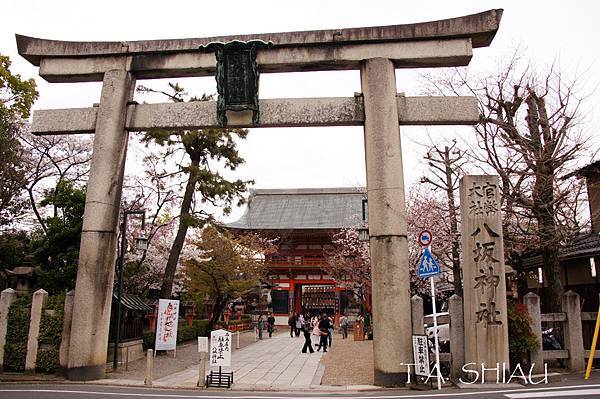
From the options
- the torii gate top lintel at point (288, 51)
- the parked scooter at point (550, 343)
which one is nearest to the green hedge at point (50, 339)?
the torii gate top lintel at point (288, 51)

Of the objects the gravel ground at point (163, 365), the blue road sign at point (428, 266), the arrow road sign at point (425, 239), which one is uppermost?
the arrow road sign at point (425, 239)

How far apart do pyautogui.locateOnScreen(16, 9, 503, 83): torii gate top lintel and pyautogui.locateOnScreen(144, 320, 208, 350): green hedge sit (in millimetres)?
10881

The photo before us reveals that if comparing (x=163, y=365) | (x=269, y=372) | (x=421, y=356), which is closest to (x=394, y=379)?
(x=421, y=356)

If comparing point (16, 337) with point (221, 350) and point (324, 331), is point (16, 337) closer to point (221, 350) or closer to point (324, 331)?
point (221, 350)

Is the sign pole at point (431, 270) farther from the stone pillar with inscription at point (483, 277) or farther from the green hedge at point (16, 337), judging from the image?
the green hedge at point (16, 337)

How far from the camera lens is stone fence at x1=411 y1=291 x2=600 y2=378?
30.6 ft

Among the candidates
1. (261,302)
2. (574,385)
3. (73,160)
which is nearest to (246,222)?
(261,302)

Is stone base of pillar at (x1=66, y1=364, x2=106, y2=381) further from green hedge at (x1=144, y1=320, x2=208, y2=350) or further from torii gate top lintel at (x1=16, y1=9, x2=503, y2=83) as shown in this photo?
green hedge at (x1=144, y1=320, x2=208, y2=350)

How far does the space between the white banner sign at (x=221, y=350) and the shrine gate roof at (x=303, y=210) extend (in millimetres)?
24366

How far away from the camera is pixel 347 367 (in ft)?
43.1

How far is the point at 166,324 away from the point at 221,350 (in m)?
6.13

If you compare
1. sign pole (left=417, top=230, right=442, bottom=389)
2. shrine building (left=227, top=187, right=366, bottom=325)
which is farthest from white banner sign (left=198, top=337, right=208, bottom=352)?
shrine building (left=227, top=187, right=366, bottom=325)

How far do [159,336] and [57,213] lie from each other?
20.8 feet

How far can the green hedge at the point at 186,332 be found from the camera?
58.5 ft
